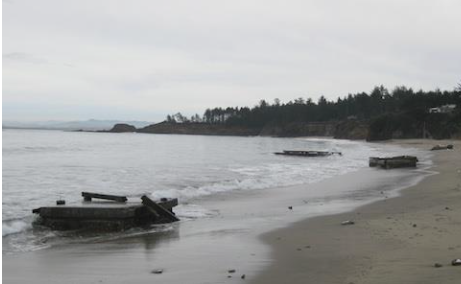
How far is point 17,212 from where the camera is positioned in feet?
50.2

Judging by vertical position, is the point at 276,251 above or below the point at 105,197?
below

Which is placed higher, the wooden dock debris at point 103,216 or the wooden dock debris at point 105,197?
the wooden dock debris at point 105,197

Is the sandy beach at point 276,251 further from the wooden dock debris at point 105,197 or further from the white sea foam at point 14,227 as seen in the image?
the wooden dock debris at point 105,197

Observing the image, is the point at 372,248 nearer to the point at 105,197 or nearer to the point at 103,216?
the point at 103,216

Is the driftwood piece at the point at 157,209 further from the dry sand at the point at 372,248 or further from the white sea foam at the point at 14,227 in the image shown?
the dry sand at the point at 372,248

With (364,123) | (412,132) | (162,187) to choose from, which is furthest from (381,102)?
(162,187)

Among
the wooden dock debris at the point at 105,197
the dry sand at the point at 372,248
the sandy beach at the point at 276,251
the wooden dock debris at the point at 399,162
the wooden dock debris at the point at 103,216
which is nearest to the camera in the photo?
the dry sand at the point at 372,248

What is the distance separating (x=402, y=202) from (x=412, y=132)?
358ft

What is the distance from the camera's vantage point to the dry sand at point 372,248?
6.85 meters

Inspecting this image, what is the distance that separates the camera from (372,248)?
8812 millimetres

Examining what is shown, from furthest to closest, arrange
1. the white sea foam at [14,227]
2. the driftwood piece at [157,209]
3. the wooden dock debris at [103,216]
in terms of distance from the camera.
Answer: the driftwood piece at [157,209], the wooden dock debris at [103,216], the white sea foam at [14,227]

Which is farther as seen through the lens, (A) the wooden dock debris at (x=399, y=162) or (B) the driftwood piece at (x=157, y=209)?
(A) the wooden dock debris at (x=399, y=162)

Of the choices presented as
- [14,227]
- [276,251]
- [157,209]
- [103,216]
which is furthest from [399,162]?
[276,251]

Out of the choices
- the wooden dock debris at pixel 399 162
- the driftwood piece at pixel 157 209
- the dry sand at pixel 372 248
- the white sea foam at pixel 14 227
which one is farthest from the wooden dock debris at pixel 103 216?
the wooden dock debris at pixel 399 162
